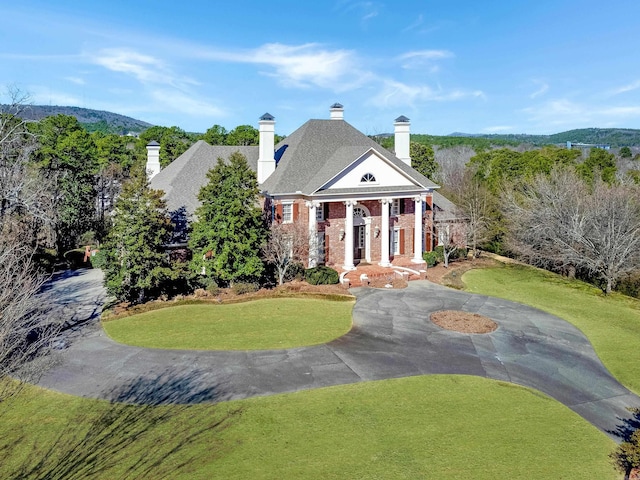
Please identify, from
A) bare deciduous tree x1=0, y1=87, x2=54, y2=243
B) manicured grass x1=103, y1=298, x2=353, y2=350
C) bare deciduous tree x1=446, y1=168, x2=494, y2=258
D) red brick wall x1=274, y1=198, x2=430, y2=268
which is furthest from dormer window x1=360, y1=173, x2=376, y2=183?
bare deciduous tree x1=0, y1=87, x2=54, y2=243

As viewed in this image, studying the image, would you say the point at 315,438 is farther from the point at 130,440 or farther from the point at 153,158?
the point at 153,158

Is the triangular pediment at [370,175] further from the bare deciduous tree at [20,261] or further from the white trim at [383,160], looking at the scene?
the bare deciduous tree at [20,261]

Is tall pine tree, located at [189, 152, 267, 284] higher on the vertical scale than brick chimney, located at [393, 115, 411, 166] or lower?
lower

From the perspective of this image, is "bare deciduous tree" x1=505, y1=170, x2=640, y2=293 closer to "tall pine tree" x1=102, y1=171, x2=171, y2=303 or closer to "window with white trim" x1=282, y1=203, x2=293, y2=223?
"window with white trim" x1=282, y1=203, x2=293, y2=223

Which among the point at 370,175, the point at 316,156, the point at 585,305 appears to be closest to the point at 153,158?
the point at 316,156

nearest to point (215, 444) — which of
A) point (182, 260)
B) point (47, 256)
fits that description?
point (182, 260)

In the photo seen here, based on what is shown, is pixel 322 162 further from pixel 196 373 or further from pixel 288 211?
pixel 196 373
